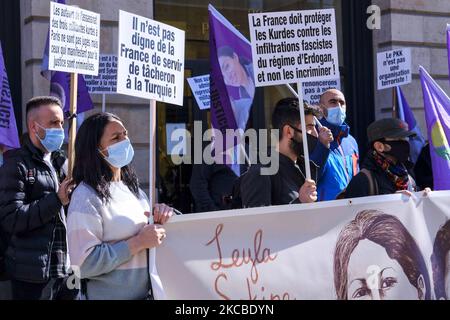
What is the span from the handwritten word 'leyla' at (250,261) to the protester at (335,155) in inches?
62.9

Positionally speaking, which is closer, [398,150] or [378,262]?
[378,262]

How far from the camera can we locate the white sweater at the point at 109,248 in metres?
3.88

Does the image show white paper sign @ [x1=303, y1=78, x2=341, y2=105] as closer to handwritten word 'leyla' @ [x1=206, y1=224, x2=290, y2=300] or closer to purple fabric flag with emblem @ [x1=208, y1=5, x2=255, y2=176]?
purple fabric flag with emblem @ [x1=208, y1=5, x2=255, y2=176]

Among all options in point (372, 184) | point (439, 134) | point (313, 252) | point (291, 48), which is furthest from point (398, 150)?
point (439, 134)

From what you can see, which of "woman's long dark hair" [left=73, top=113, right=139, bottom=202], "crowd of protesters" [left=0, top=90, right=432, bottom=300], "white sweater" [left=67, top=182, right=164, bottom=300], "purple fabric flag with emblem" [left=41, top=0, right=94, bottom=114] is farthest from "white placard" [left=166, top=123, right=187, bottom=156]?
"white sweater" [left=67, top=182, right=164, bottom=300]

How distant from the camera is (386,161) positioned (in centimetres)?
523

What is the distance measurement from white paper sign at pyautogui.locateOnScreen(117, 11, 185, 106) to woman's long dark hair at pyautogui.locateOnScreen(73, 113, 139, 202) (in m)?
0.24

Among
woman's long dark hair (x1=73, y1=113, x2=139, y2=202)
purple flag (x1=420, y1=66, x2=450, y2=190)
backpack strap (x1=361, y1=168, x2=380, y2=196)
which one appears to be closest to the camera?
woman's long dark hair (x1=73, y1=113, x2=139, y2=202)

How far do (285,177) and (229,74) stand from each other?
192cm

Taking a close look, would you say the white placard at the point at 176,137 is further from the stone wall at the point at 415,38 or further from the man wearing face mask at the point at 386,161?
the man wearing face mask at the point at 386,161

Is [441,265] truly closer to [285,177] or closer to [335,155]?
[285,177]

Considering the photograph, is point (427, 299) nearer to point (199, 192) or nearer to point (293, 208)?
point (293, 208)

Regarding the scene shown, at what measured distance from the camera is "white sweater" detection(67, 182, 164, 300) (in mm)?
3877
